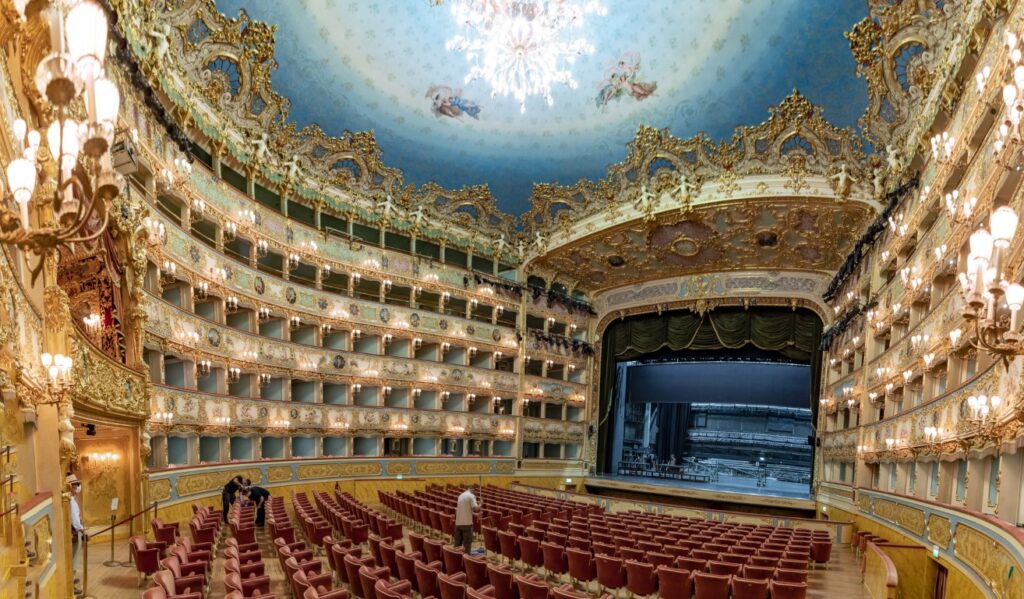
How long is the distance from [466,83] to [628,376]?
66.4 ft

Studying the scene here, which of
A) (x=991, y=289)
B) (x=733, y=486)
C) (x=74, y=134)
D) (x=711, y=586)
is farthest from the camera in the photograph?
(x=733, y=486)

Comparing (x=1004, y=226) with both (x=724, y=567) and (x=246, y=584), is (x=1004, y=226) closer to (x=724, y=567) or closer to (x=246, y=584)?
(x=724, y=567)

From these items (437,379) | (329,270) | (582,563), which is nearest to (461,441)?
(437,379)

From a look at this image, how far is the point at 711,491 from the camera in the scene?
2788 centimetres

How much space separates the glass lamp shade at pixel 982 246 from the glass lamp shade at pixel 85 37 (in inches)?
289

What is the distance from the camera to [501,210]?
99.3 feet

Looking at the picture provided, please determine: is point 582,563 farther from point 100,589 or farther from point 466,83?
point 466,83

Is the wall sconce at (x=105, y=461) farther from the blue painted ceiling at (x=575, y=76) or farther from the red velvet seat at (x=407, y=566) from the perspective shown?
the blue painted ceiling at (x=575, y=76)

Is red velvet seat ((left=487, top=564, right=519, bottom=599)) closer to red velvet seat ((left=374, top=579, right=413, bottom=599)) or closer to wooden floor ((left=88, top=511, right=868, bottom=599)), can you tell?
red velvet seat ((left=374, top=579, right=413, bottom=599))

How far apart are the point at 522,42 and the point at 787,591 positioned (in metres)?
18.7

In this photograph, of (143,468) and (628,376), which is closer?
(143,468)

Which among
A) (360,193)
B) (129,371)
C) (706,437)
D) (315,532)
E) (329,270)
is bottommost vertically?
(706,437)

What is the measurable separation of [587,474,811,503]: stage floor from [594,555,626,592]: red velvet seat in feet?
60.4

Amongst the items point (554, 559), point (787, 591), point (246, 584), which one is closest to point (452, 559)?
point (554, 559)
